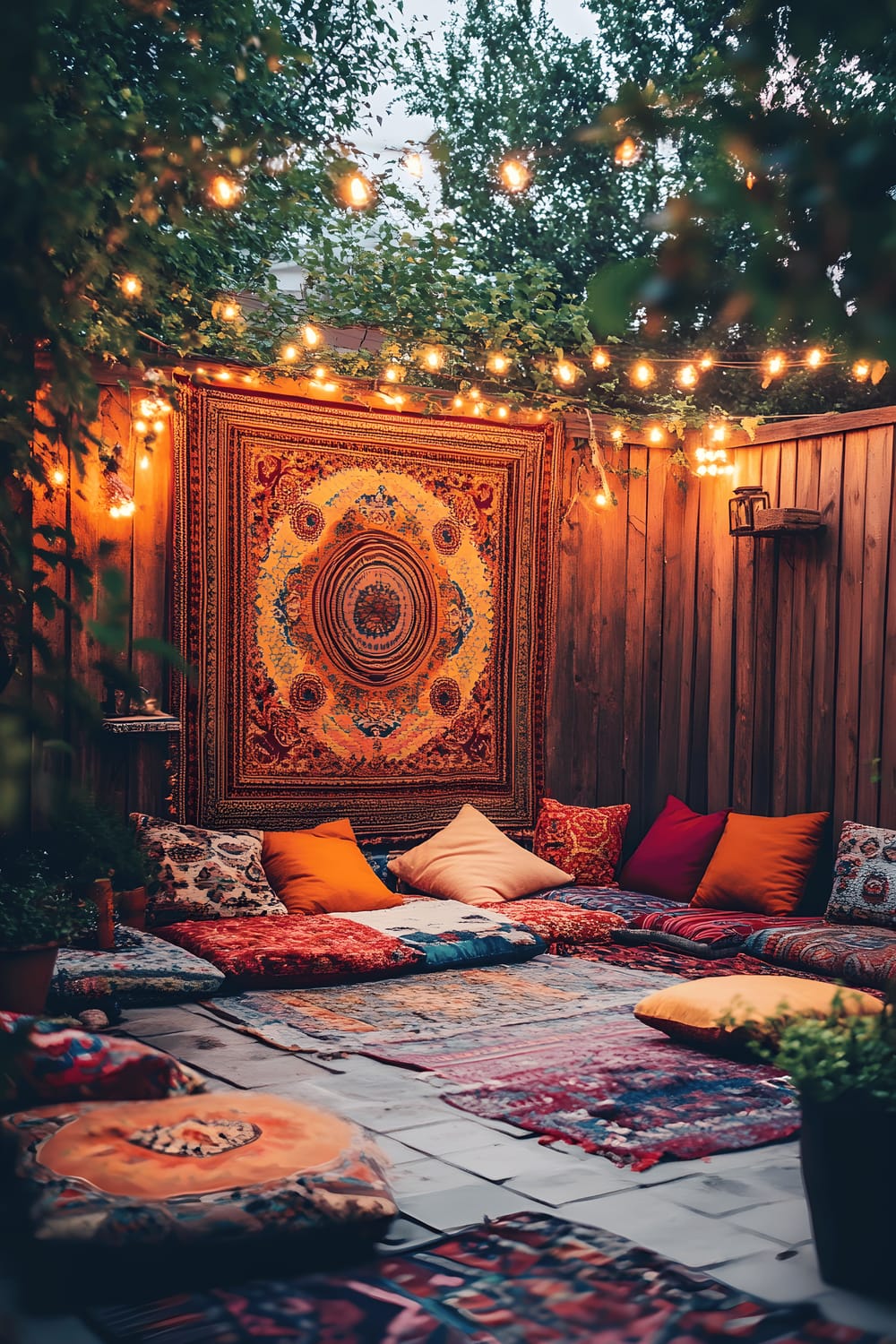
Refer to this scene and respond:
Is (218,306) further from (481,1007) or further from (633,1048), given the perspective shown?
(633,1048)

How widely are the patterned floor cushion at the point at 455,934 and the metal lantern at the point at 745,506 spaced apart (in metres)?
2.29

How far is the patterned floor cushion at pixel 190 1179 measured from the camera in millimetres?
2225

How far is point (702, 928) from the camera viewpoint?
5.29 metres

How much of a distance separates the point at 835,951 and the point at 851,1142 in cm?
264

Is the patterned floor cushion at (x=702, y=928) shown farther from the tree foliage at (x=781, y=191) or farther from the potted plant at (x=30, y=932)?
the tree foliage at (x=781, y=191)

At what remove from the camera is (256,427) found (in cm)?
571

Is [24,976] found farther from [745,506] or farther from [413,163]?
[745,506]

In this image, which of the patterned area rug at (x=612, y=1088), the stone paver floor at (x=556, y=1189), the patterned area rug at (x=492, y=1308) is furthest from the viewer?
the patterned area rug at (x=612, y=1088)

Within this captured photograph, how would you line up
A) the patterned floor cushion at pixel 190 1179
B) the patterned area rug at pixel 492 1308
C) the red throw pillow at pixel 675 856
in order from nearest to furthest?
1. the patterned area rug at pixel 492 1308
2. the patterned floor cushion at pixel 190 1179
3. the red throw pillow at pixel 675 856

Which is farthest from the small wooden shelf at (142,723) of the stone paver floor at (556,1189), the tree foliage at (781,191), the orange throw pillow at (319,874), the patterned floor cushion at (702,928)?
the tree foliage at (781,191)

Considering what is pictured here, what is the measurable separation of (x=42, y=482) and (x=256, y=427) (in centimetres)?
415

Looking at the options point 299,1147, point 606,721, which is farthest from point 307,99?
point 299,1147

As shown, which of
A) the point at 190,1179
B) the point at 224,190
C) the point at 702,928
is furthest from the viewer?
the point at 702,928

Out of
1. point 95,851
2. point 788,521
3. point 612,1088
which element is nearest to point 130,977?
point 95,851
